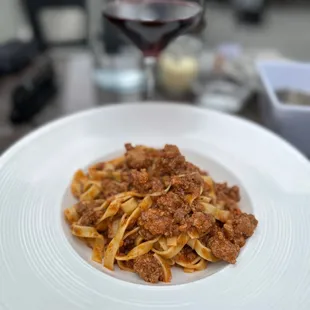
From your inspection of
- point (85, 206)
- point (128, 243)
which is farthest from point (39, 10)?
point (128, 243)

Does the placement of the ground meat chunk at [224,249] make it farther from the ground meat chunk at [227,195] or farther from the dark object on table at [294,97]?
the dark object on table at [294,97]

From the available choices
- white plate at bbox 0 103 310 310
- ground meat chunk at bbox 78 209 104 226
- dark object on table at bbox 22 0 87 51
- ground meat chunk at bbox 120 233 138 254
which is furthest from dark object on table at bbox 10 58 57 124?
dark object on table at bbox 22 0 87 51

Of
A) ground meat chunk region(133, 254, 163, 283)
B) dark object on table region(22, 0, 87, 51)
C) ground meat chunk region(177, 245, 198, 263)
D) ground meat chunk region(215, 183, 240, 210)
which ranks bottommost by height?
dark object on table region(22, 0, 87, 51)

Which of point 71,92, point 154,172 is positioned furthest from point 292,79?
point 71,92

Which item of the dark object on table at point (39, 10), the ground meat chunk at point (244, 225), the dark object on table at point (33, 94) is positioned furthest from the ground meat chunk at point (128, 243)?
the dark object on table at point (39, 10)

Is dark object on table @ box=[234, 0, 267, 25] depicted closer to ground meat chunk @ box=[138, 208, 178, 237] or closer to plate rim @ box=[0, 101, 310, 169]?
→ plate rim @ box=[0, 101, 310, 169]

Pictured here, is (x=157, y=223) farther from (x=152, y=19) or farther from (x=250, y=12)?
(x=250, y=12)
